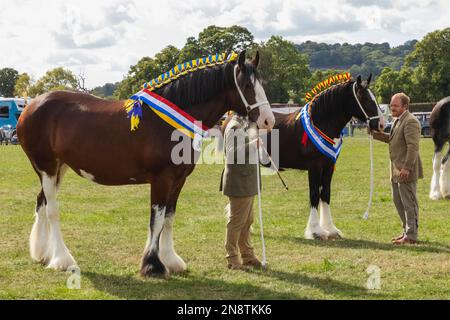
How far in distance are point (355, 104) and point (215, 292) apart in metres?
4.64

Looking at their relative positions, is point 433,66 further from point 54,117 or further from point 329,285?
point 54,117

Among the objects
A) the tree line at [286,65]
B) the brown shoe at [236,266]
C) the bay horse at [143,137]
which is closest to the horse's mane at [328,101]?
the bay horse at [143,137]

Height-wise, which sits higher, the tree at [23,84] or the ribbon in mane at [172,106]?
the tree at [23,84]

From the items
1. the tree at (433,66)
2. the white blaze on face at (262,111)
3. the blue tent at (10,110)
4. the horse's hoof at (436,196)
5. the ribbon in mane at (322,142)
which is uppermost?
the tree at (433,66)

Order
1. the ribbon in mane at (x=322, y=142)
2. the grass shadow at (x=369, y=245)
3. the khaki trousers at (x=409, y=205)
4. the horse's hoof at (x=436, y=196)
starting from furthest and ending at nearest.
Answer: the horse's hoof at (x=436, y=196)
the ribbon in mane at (x=322, y=142)
the khaki trousers at (x=409, y=205)
the grass shadow at (x=369, y=245)

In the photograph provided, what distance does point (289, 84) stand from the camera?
77000 mm

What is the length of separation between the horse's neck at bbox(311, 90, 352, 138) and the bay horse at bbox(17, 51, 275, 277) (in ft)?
11.1

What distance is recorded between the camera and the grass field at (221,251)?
643 cm

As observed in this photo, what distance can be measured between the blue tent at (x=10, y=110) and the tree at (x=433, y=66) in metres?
46.2

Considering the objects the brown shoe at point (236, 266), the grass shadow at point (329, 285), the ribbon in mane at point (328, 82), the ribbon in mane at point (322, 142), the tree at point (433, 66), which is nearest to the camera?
the grass shadow at point (329, 285)

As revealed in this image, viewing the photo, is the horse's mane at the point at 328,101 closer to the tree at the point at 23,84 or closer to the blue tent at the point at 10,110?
the blue tent at the point at 10,110

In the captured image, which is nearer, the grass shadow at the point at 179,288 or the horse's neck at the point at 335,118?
the grass shadow at the point at 179,288

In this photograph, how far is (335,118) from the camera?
9820mm
